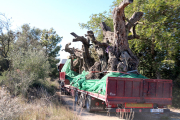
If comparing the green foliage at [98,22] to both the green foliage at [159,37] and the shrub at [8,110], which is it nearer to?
the green foliage at [159,37]

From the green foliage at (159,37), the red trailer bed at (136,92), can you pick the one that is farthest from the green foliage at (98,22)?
the red trailer bed at (136,92)

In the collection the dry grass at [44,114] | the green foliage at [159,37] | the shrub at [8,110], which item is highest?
the green foliage at [159,37]

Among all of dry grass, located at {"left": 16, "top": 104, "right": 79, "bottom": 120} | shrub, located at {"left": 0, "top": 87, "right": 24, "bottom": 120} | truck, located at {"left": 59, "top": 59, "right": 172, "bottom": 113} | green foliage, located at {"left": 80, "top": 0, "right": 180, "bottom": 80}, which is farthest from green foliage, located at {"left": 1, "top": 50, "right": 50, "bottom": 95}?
green foliage, located at {"left": 80, "top": 0, "right": 180, "bottom": 80}

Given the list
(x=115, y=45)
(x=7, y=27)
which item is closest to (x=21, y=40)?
(x=7, y=27)

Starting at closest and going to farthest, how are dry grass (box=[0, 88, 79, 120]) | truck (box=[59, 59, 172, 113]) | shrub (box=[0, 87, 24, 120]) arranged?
shrub (box=[0, 87, 24, 120]) → dry grass (box=[0, 88, 79, 120]) → truck (box=[59, 59, 172, 113])

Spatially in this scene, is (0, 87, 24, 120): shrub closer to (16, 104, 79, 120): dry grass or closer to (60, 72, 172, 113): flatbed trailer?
(16, 104, 79, 120): dry grass

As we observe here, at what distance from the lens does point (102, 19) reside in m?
17.1

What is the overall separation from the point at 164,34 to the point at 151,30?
821mm

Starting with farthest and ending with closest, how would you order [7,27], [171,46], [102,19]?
1. [102,19]
2. [7,27]
3. [171,46]

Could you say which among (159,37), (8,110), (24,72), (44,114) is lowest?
(44,114)

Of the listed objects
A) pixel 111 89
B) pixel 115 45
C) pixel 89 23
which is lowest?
pixel 111 89

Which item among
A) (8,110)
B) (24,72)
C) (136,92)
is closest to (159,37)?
(136,92)

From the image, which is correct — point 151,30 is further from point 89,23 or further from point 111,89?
point 89,23

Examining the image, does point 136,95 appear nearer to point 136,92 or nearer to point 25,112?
point 136,92
